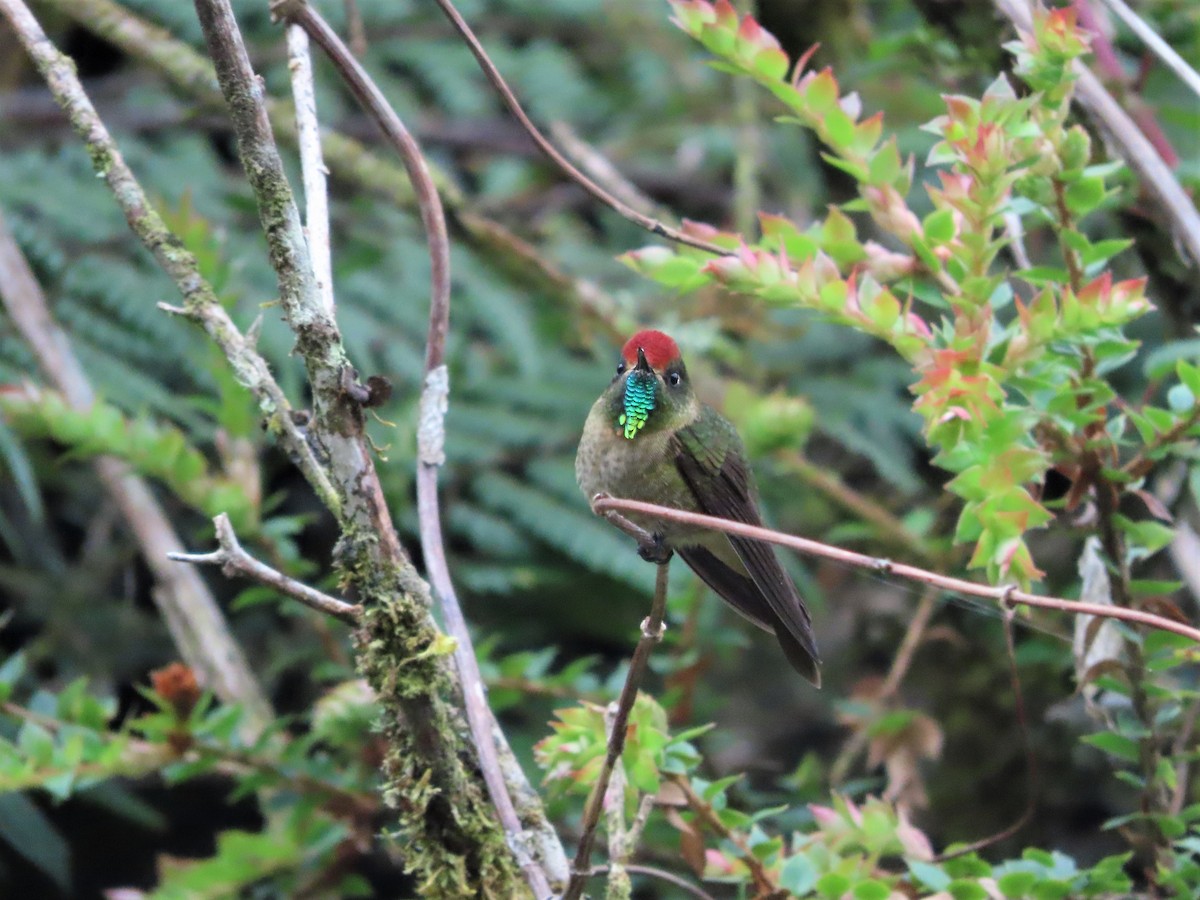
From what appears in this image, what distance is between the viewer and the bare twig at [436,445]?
5.37 feet

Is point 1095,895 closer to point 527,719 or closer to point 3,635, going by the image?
point 527,719

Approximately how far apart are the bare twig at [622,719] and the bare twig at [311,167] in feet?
1.78

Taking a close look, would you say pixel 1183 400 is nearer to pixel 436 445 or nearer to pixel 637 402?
pixel 637 402

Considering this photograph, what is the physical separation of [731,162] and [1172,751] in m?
3.36

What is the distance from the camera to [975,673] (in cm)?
354

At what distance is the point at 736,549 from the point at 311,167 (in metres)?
0.90

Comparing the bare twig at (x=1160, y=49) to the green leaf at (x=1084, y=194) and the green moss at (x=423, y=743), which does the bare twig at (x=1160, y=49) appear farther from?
the green moss at (x=423, y=743)

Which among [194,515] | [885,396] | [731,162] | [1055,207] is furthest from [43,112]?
[1055,207]

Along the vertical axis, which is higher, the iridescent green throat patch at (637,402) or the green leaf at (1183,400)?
the green leaf at (1183,400)

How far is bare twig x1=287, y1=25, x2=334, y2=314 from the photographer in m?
1.64

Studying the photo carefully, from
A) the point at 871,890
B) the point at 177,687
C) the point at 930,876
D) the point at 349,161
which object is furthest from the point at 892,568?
the point at 349,161

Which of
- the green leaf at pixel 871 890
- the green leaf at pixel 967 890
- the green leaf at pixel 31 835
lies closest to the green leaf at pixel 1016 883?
the green leaf at pixel 967 890

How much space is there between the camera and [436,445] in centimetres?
187

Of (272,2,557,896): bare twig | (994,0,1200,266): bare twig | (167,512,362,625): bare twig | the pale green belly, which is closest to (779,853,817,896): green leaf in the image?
(272,2,557,896): bare twig
